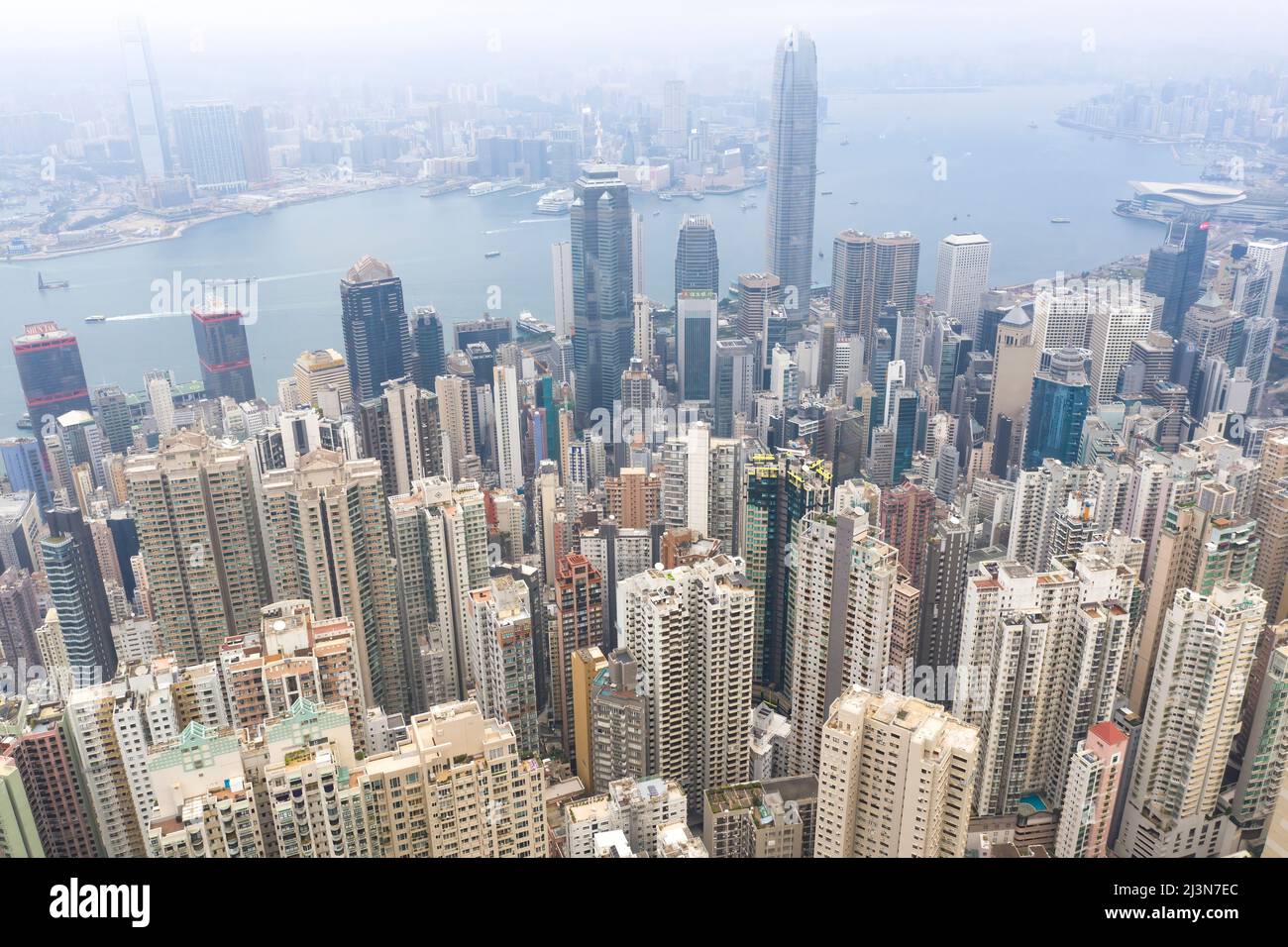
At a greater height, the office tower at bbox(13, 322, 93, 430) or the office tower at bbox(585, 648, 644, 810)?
the office tower at bbox(13, 322, 93, 430)

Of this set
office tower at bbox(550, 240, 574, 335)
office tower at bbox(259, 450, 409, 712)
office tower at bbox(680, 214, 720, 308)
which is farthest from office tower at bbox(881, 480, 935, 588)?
office tower at bbox(680, 214, 720, 308)

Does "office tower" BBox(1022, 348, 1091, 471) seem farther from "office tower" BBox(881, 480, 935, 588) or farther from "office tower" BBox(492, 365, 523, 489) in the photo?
"office tower" BBox(492, 365, 523, 489)

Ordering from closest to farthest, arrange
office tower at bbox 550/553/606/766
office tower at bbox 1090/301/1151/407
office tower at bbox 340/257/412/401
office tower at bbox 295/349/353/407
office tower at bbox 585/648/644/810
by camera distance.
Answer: office tower at bbox 585/648/644/810
office tower at bbox 550/553/606/766
office tower at bbox 295/349/353/407
office tower at bbox 340/257/412/401
office tower at bbox 1090/301/1151/407

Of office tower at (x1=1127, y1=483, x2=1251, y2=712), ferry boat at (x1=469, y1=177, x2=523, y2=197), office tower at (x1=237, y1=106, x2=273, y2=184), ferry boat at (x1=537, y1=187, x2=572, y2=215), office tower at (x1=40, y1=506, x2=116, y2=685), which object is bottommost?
office tower at (x1=40, y1=506, x2=116, y2=685)

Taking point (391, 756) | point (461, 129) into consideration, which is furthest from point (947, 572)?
point (461, 129)

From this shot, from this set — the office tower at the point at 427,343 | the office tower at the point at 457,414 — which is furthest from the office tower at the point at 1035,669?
the office tower at the point at 427,343

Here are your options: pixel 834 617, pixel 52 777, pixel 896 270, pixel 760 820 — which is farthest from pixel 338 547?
pixel 896 270

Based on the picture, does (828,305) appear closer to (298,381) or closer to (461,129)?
(461,129)
